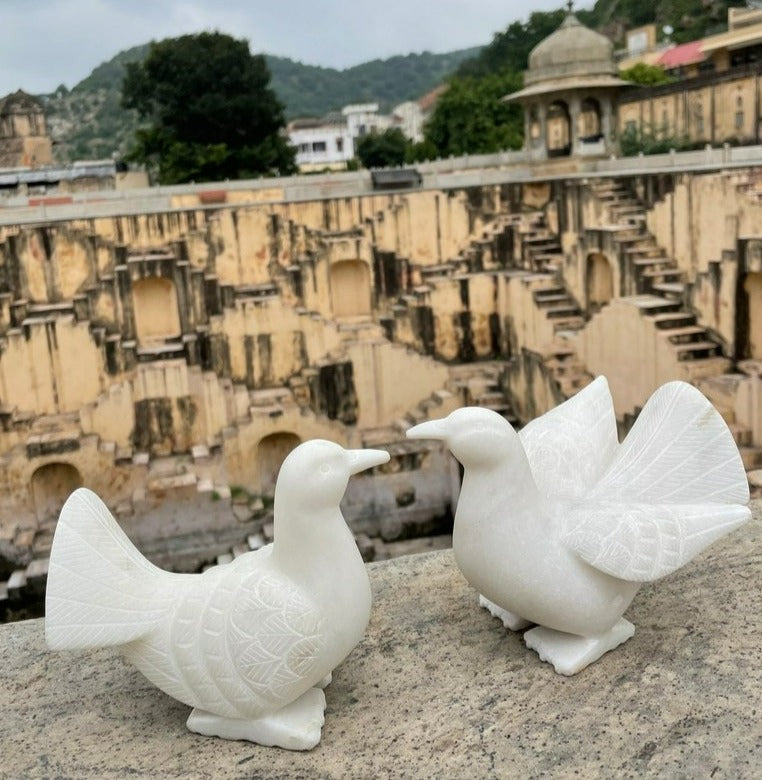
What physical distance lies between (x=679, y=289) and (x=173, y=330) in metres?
9.94

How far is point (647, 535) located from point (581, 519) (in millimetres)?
319

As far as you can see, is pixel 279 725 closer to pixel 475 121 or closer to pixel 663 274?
pixel 663 274

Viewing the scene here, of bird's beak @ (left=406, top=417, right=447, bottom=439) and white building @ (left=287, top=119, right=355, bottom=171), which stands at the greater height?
white building @ (left=287, top=119, right=355, bottom=171)

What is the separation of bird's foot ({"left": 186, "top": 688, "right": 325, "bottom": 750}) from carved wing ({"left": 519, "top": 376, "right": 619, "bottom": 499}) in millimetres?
1559

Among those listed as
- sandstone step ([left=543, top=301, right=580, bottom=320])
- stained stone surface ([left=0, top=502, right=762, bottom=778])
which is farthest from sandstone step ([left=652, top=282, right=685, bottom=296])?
stained stone surface ([left=0, top=502, right=762, bottom=778])

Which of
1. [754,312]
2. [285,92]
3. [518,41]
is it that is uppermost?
[285,92]

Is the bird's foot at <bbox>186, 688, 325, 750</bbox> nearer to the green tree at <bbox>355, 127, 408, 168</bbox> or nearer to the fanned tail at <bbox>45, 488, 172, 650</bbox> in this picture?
the fanned tail at <bbox>45, 488, 172, 650</bbox>

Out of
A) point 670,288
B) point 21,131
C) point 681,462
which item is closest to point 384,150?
point 21,131

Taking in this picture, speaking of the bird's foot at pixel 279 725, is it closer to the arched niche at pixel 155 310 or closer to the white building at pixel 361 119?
the arched niche at pixel 155 310

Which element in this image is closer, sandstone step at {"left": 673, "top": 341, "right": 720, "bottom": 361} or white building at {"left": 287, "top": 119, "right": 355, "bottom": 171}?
sandstone step at {"left": 673, "top": 341, "right": 720, "bottom": 361}

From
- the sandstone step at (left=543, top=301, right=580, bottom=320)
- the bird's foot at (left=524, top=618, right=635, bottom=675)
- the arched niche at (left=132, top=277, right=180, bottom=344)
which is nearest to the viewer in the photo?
the bird's foot at (left=524, top=618, right=635, bottom=675)

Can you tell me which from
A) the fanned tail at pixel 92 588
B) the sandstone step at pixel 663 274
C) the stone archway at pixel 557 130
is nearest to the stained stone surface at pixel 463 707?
the fanned tail at pixel 92 588

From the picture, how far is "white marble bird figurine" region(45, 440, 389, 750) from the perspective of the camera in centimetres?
387

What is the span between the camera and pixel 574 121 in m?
20.2
